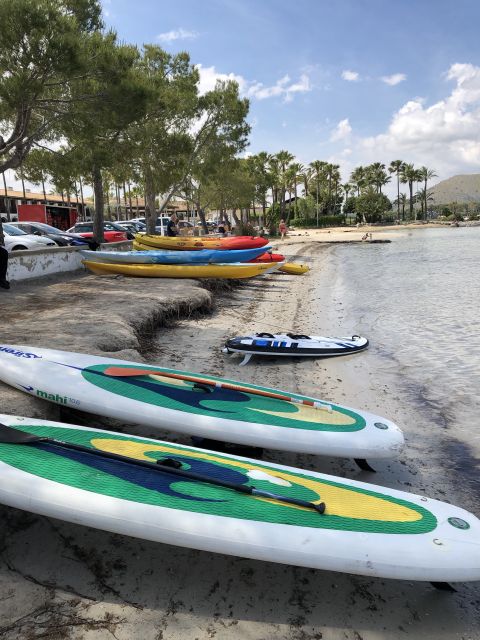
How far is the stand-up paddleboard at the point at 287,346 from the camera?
666 centimetres

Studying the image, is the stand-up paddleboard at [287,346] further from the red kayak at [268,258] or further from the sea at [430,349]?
the red kayak at [268,258]

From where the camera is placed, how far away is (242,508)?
102 inches

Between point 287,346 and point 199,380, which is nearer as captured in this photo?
point 199,380

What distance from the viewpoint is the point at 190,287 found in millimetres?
11047

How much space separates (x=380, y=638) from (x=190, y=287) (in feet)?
30.4

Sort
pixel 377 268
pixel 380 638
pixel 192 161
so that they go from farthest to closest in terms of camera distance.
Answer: pixel 192 161 < pixel 377 268 < pixel 380 638

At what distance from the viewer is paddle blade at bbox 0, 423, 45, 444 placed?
3113 millimetres

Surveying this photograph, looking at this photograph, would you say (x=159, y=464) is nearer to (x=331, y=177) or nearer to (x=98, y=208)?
(x=98, y=208)

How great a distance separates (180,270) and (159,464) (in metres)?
10.2

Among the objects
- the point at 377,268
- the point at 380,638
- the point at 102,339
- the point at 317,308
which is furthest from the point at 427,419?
the point at 377,268

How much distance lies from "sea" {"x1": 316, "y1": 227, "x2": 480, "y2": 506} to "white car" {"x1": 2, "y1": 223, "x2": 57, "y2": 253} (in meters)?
9.29

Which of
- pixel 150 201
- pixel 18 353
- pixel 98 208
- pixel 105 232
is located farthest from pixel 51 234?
pixel 18 353

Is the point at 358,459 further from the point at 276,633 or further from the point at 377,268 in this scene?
the point at 377,268

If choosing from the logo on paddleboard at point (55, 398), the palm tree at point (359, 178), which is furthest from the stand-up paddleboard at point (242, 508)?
the palm tree at point (359, 178)
